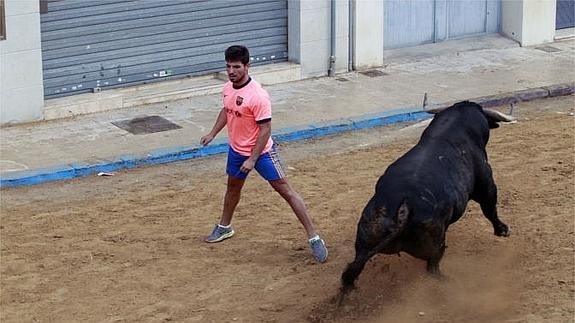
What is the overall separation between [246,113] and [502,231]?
2389mm

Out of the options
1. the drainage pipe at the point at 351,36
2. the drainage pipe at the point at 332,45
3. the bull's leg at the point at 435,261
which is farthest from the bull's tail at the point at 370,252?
the drainage pipe at the point at 351,36

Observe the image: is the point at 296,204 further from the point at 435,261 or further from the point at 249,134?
the point at 435,261

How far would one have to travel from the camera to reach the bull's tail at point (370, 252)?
9.55m

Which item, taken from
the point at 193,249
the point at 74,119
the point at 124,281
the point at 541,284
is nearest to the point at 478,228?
the point at 541,284

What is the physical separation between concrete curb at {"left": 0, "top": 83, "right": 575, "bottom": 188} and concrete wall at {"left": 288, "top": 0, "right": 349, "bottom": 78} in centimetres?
179

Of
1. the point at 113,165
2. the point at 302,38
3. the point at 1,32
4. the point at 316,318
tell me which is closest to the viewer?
the point at 316,318

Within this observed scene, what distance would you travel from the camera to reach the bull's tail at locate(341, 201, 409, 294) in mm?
9555

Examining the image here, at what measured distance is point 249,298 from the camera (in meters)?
10.1

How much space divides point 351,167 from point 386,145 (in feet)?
3.36

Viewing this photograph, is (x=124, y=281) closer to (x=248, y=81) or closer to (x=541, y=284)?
(x=248, y=81)

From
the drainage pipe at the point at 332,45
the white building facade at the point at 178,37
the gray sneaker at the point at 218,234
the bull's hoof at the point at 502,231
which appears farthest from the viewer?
the drainage pipe at the point at 332,45

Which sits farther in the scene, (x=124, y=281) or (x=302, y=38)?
(x=302, y=38)

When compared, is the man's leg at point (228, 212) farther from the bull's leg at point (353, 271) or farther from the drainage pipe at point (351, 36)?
the drainage pipe at point (351, 36)

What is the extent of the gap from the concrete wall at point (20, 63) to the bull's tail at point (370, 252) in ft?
19.9
